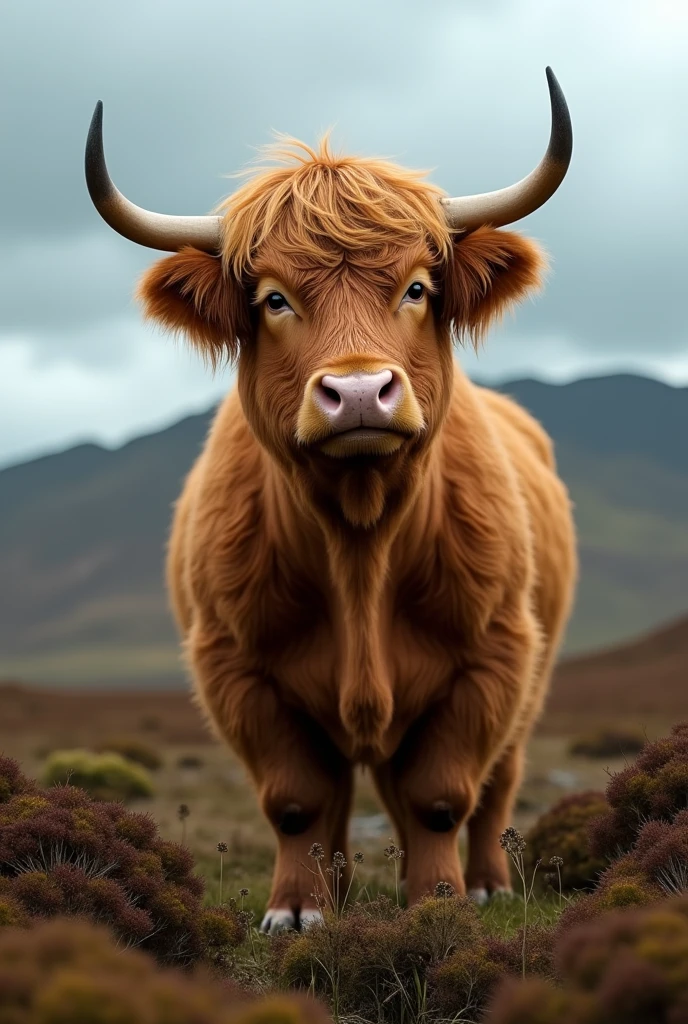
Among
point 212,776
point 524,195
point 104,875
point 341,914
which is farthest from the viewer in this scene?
point 212,776

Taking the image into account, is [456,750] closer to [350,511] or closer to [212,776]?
[350,511]

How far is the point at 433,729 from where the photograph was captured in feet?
19.0

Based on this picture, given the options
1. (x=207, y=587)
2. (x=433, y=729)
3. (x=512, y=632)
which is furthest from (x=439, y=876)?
(x=207, y=587)

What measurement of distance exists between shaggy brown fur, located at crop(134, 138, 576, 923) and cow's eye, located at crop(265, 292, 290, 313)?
3 cm

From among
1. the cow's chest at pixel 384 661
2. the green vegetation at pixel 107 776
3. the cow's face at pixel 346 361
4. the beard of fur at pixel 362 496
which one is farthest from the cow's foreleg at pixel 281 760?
the green vegetation at pixel 107 776

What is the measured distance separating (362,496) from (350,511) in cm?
10

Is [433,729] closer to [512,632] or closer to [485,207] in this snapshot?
[512,632]

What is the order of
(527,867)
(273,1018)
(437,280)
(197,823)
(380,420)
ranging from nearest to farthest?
(273,1018) → (380,420) → (437,280) → (527,867) → (197,823)

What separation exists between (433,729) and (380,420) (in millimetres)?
1901


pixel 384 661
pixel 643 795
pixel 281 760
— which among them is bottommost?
pixel 643 795

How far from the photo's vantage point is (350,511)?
502 centimetres

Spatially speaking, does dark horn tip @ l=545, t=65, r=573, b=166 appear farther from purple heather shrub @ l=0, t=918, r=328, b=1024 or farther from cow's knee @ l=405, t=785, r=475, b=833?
purple heather shrub @ l=0, t=918, r=328, b=1024

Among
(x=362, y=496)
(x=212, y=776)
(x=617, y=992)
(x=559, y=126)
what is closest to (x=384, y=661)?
(x=362, y=496)

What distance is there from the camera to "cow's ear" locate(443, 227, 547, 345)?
209 inches
